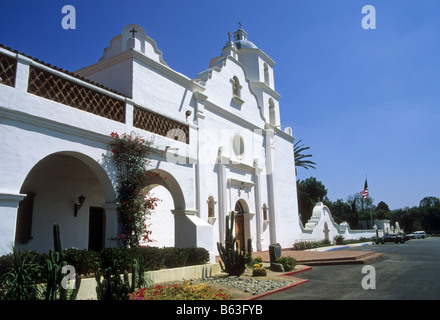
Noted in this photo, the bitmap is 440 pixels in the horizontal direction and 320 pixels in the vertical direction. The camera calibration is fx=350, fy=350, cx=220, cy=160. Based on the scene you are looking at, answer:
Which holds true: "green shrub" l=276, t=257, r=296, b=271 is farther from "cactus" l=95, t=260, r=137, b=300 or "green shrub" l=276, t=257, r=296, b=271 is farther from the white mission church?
"cactus" l=95, t=260, r=137, b=300

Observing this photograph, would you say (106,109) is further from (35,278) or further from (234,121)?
(234,121)

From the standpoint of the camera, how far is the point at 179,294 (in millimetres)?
7887

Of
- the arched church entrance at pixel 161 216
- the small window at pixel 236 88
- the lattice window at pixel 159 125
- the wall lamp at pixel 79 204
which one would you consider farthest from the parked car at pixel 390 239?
the wall lamp at pixel 79 204

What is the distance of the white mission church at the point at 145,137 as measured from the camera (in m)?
8.30

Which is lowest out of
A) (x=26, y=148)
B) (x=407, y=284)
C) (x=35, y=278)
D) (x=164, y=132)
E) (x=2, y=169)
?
(x=407, y=284)

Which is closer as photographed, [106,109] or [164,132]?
[106,109]

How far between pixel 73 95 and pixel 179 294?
19.6 ft

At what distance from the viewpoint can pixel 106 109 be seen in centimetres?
1055

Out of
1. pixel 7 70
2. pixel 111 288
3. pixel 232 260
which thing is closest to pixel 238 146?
pixel 232 260

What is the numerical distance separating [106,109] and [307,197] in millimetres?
40623

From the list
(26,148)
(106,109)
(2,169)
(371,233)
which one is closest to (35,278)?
(2,169)

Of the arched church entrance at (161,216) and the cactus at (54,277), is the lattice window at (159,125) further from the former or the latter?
the cactus at (54,277)

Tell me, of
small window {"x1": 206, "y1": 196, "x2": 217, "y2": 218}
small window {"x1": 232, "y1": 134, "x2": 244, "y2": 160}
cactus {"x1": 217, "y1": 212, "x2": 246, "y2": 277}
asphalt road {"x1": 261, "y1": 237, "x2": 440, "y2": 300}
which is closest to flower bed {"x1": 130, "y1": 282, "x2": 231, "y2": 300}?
asphalt road {"x1": 261, "y1": 237, "x2": 440, "y2": 300}

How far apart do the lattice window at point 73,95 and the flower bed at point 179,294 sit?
5257 millimetres
